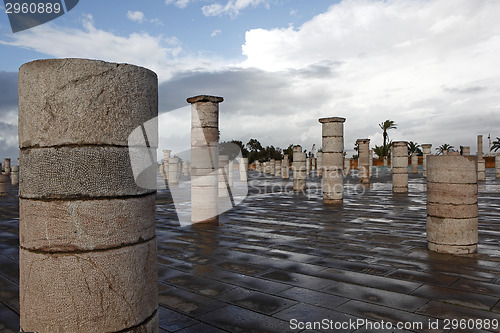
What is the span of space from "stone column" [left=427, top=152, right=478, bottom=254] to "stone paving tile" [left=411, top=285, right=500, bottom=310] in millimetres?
1925

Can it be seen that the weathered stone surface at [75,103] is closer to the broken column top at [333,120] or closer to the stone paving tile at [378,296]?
the stone paving tile at [378,296]

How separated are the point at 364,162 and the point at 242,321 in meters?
20.0

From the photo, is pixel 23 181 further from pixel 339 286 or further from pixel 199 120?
pixel 199 120

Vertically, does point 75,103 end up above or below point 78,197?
above

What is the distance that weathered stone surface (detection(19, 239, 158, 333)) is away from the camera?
99.7 inches

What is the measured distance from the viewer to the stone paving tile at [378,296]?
396 centimetres

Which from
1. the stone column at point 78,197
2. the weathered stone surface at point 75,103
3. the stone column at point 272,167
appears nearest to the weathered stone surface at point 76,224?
the stone column at point 78,197

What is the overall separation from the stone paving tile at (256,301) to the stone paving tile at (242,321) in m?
0.13

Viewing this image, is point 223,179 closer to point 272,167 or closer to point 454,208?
point 454,208

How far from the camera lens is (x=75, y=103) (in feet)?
8.35

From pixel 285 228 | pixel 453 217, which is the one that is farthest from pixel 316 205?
pixel 453 217

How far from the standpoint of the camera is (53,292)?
254cm

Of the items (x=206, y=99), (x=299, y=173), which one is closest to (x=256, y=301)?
(x=206, y=99)

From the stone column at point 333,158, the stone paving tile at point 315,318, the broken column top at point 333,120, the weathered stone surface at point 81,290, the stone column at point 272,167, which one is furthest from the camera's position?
the stone column at point 272,167
